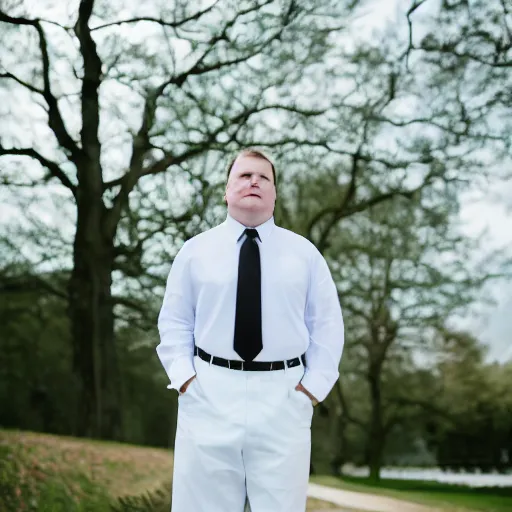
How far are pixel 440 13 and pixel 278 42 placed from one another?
2.97 meters

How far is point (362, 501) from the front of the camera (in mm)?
8609

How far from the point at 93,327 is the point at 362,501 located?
20.3 ft

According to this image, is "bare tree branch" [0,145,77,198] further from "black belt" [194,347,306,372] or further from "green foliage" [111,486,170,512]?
"black belt" [194,347,306,372]

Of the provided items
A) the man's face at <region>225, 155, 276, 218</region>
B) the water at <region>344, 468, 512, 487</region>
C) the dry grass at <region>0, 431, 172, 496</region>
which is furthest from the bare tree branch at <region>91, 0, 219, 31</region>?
the water at <region>344, 468, 512, 487</region>

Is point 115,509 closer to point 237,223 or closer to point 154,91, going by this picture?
point 237,223

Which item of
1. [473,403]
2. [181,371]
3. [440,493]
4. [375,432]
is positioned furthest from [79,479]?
[473,403]

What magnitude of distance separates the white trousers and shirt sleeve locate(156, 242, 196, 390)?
0.20 m

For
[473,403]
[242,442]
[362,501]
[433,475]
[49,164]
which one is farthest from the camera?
[433,475]

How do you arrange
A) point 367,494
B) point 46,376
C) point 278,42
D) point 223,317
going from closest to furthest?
point 223,317, point 367,494, point 278,42, point 46,376

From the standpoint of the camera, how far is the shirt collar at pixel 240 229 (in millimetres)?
3371

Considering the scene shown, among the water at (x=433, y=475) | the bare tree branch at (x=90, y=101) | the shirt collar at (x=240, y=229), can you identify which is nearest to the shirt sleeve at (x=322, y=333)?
the shirt collar at (x=240, y=229)

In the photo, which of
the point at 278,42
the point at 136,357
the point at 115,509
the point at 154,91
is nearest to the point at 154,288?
the point at 154,91

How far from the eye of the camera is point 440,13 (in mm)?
12930

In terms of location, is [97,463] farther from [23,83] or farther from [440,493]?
[440,493]
